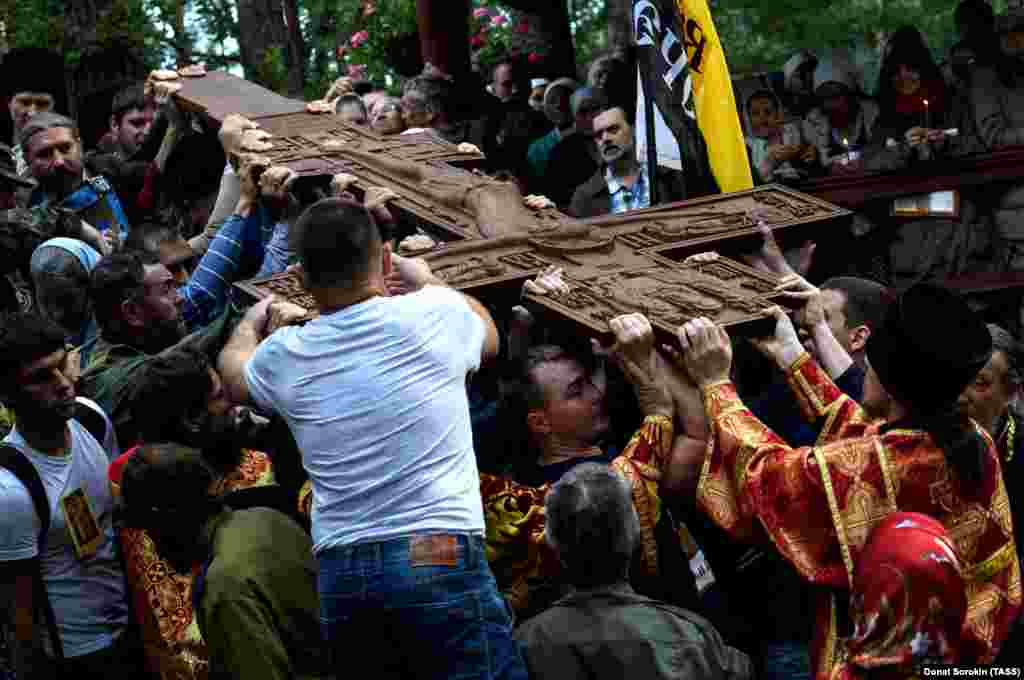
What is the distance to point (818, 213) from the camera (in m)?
5.68

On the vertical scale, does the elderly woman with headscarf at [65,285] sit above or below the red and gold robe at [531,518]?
above

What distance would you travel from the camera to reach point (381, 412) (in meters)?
4.20

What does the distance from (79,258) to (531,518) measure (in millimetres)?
2635

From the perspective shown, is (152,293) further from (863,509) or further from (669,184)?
(863,509)

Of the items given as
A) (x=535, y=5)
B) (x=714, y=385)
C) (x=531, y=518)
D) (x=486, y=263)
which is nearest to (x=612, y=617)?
(x=531, y=518)

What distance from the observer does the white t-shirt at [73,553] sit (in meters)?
4.96

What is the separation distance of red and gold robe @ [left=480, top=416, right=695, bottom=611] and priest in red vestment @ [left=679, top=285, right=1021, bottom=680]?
1.30 feet

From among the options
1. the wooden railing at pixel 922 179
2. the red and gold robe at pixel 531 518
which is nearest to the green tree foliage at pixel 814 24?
the wooden railing at pixel 922 179

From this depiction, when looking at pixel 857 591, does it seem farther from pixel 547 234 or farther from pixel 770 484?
pixel 547 234

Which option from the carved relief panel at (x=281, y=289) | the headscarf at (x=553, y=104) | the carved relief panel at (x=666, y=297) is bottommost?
the headscarf at (x=553, y=104)

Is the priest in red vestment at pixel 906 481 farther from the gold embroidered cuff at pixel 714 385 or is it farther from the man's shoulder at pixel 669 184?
the man's shoulder at pixel 669 184

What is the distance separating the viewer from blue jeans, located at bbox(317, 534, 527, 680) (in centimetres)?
414

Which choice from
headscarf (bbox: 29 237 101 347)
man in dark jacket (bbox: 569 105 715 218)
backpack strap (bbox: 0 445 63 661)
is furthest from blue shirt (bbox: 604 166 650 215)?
backpack strap (bbox: 0 445 63 661)

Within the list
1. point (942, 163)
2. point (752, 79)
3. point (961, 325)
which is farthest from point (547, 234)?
point (752, 79)
